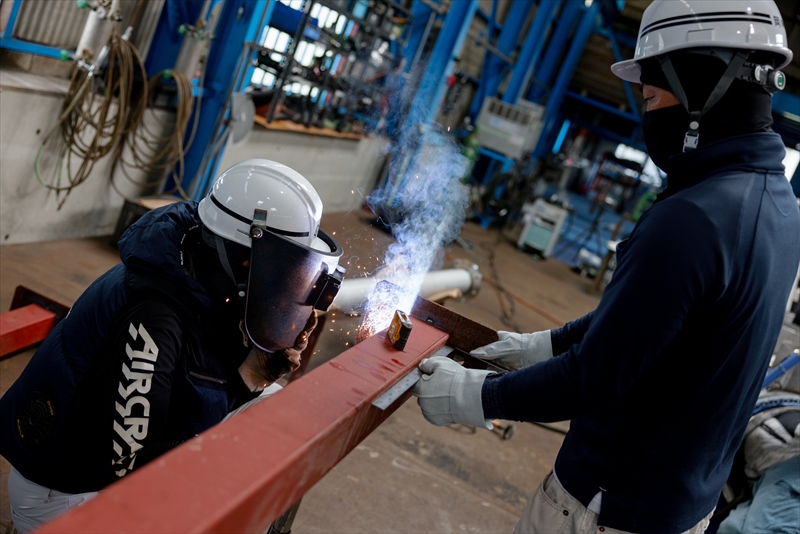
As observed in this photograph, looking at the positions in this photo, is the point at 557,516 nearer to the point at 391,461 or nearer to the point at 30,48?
the point at 391,461

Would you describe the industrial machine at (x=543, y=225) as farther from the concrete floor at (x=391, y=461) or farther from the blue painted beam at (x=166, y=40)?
the blue painted beam at (x=166, y=40)

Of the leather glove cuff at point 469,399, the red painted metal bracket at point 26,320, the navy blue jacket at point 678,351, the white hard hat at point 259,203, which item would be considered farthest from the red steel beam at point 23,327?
the navy blue jacket at point 678,351

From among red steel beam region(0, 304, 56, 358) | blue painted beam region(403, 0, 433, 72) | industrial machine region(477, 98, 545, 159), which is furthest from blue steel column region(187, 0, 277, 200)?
industrial machine region(477, 98, 545, 159)

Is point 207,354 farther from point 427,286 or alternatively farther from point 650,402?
point 427,286

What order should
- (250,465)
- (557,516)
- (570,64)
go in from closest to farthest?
1. (250,465)
2. (557,516)
3. (570,64)

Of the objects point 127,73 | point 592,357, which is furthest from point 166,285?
point 127,73

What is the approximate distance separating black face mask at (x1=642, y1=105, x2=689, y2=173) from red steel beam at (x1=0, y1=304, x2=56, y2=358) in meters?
2.97

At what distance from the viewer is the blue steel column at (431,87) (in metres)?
8.51

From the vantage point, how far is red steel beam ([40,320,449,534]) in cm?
93

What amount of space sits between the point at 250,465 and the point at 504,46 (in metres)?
11.4

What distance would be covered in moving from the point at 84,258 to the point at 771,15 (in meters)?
4.59

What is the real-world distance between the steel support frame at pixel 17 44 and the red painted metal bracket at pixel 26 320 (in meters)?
1.58

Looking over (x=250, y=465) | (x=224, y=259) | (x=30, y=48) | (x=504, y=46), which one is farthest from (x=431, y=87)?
(x=250, y=465)

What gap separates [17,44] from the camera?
3965 mm
